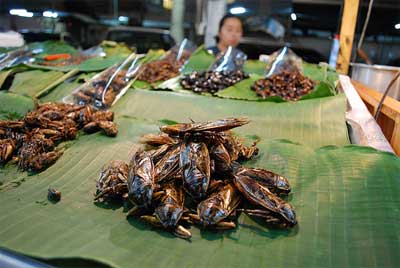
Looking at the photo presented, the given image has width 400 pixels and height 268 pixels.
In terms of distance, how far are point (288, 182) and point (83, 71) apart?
417 centimetres

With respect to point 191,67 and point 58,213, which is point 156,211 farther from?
point 191,67

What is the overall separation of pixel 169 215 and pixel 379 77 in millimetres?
3647

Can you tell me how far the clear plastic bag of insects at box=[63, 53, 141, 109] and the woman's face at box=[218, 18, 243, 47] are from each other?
2729 mm

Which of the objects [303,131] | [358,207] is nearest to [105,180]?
[358,207]

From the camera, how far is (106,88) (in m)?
4.20

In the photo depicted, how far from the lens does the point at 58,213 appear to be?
6.02ft

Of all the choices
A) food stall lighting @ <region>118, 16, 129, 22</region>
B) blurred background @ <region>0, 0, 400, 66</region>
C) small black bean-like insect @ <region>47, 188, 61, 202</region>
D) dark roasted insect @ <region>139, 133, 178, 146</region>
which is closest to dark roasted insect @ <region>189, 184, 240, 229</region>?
dark roasted insect @ <region>139, 133, 178, 146</region>

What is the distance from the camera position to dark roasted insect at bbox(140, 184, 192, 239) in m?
1.63

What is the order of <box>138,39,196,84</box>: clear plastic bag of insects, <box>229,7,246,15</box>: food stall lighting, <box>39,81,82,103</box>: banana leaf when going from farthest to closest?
<box>229,7,246,15</box>: food stall lighting
<box>138,39,196,84</box>: clear plastic bag of insects
<box>39,81,82,103</box>: banana leaf

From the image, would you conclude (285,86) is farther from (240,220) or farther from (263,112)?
(240,220)

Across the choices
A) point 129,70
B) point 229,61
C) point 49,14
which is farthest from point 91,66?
point 49,14

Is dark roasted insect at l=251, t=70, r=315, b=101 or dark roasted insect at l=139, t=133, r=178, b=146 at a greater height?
dark roasted insect at l=251, t=70, r=315, b=101

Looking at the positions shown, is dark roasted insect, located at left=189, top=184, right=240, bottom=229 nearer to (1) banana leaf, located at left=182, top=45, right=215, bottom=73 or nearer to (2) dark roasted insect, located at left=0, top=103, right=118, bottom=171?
(2) dark roasted insect, located at left=0, top=103, right=118, bottom=171

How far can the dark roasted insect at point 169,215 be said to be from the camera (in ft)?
5.34
